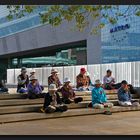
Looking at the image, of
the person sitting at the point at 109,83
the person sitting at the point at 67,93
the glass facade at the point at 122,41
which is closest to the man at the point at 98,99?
the person sitting at the point at 67,93

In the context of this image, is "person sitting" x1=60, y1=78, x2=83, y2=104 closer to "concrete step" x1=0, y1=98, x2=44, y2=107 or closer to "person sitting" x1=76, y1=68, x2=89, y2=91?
"concrete step" x1=0, y1=98, x2=44, y2=107

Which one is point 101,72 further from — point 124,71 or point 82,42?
point 82,42

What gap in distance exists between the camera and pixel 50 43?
66250 millimetres

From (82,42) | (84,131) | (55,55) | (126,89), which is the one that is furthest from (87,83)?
(55,55)

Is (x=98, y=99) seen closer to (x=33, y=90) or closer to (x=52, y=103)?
(x=52, y=103)

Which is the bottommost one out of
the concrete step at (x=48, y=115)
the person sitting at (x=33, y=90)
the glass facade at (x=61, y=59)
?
the concrete step at (x=48, y=115)

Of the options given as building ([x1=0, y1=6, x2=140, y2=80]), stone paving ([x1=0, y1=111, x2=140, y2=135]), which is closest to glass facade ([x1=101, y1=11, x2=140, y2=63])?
building ([x1=0, y1=6, x2=140, y2=80])

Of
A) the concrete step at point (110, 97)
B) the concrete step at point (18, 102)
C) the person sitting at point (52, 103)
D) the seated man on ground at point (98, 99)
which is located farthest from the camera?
the concrete step at point (110, 97)

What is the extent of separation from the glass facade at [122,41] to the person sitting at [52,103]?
1307 inches

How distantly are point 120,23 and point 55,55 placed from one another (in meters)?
31.9

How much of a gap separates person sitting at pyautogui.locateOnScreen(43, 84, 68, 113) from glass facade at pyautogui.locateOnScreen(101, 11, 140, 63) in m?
33.2

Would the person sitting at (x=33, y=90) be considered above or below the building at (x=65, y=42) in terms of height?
below

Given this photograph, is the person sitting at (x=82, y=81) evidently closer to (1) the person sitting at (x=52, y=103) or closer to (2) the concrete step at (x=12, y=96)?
(2) the concrete step at (x=12, y=96)

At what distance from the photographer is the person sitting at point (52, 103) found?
14656 mm
